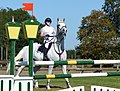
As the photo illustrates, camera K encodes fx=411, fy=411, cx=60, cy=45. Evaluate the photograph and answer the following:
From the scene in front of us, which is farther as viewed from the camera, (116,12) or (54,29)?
(116,12)

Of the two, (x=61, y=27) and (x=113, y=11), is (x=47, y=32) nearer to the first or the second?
(x=61, y=27)

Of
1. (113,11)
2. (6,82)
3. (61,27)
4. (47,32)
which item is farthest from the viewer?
(113,11)

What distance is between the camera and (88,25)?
168 ft

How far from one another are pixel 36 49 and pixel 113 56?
4032 centimetres

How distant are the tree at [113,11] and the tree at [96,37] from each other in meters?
6.92

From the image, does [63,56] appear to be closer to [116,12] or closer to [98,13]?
[98,13]

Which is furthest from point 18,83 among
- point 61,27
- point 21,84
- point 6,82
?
point 61,27

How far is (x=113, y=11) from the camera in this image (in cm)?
5972

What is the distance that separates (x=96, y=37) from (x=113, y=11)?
1188 centimetres

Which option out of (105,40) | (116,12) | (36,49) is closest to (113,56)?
(105,40)

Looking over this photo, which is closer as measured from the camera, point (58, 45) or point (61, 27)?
point (61, 27)

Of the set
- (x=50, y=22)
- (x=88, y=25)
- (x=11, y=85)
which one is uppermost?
(x=88, y=25)

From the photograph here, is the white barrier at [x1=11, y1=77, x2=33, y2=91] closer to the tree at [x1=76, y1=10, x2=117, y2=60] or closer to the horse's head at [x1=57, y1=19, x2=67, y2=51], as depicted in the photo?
the horse's head at [x1=57, y1=19, x2=67, y2=51]

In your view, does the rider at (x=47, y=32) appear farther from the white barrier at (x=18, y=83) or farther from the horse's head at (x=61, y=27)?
the white barrier at (x=18, y=83)
